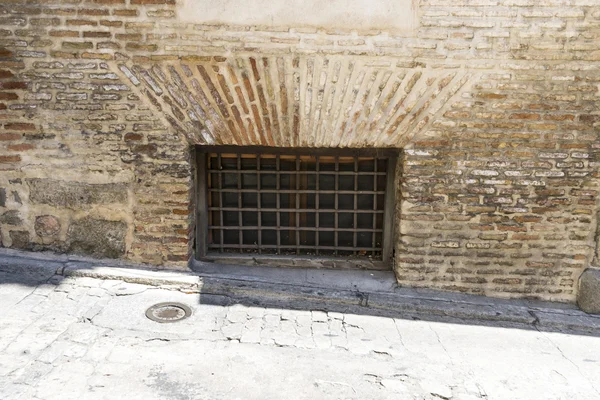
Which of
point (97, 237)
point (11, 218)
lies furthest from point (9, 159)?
point (97, 237)

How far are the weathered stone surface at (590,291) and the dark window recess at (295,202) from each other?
1.58 m

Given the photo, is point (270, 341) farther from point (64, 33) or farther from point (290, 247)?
point (64, 33)

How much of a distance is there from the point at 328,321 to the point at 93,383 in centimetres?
162

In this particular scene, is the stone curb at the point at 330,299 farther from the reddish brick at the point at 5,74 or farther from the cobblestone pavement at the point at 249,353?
the reddish brick at the point at 5,74

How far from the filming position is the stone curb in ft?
12.6

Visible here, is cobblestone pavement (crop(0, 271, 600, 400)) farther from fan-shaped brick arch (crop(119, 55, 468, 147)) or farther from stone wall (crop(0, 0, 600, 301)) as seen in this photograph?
fan-shaped brick arch (crop(119, 55, 468, 147))

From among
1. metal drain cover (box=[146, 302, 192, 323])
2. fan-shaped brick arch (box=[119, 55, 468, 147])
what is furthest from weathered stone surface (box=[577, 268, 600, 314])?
metal drain cover (box=[146, 302, 192, 323])

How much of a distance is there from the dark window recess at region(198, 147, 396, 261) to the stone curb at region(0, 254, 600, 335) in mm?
524

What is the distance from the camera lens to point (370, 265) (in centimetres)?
441

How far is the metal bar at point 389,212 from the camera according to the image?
13.9 ft

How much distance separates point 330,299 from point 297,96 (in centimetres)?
161

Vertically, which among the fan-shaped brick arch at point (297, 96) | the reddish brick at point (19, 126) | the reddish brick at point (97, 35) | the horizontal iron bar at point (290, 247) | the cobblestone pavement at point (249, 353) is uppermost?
the reddish brick at point (97, 35)

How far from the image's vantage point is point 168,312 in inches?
142

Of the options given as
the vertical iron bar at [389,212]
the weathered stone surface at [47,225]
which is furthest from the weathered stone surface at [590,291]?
the weathered stone surface at [47,225]
